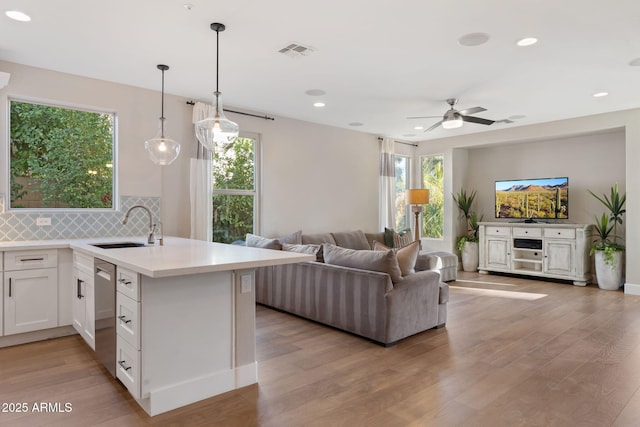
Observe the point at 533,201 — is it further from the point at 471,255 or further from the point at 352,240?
the point at 352,240

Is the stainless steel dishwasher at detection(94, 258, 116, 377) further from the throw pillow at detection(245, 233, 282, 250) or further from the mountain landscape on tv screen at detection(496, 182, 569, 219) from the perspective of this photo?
the mountain landscape on tv screen at detection(496, 182, 569, 219)

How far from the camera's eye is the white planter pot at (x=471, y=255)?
773 centimetres

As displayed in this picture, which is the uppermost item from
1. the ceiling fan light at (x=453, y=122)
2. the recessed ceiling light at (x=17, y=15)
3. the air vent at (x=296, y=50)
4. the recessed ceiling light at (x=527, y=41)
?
the air vent at (x=296, y=50)

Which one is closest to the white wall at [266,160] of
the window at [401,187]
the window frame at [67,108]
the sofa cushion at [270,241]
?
the window frame at [67,108]

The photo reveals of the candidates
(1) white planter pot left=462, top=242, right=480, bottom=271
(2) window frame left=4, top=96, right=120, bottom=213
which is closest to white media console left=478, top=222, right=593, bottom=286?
(1) white planter pot left=462, top=242, right=480, bottom=271

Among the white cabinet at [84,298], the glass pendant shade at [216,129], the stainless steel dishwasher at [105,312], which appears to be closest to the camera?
the stainless steel dishwasher at [105,312]

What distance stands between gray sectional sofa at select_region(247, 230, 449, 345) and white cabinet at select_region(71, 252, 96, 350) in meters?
1.86

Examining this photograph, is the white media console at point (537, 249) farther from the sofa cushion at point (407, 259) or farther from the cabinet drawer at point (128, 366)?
the cabinet drawer at point (128, 366)

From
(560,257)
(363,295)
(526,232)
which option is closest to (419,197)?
(526,232)

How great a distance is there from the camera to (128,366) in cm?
247

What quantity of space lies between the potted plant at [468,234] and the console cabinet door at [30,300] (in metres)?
6.74

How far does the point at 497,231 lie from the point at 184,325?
6416 millimetres

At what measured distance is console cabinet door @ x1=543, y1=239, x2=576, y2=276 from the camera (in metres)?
6.43

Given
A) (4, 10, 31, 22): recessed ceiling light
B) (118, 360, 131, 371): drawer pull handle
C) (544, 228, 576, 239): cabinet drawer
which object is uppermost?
(4, 10, 31, 22): recessed ceiling light
